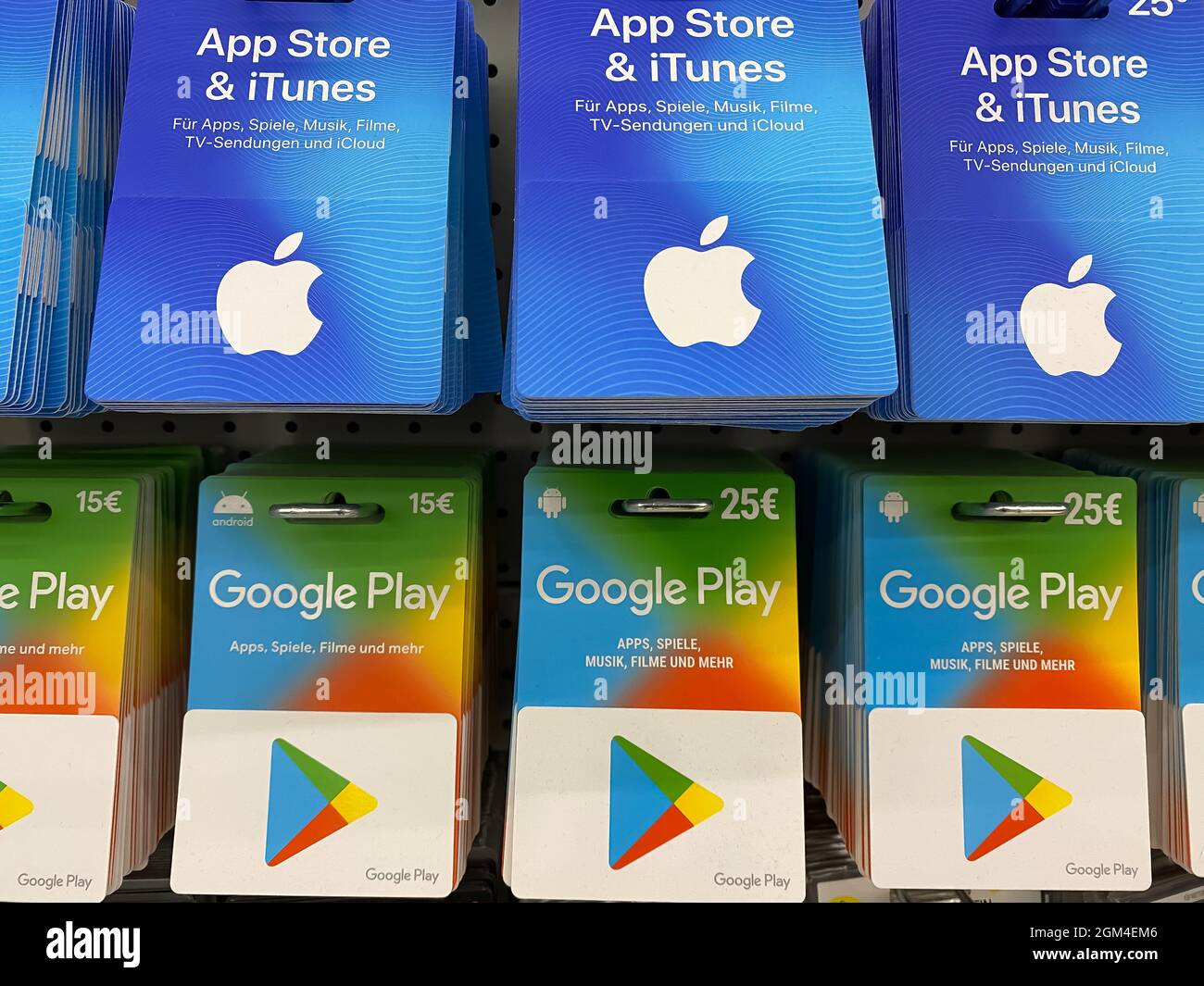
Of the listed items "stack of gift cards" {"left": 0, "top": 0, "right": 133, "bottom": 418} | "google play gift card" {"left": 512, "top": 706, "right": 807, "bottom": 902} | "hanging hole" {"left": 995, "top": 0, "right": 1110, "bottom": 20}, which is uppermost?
"hanging hole" {"left": 995, "top": 0, "right": 1110, "bottom": 20}

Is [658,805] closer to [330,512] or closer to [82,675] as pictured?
[330,512]

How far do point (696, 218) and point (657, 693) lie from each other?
1.40ft

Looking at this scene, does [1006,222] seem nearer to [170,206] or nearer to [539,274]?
[539,274]

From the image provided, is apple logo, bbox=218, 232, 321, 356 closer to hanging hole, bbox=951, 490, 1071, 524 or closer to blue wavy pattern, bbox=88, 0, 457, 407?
blue wavy pattern, bbox=88, 0, 457, 407

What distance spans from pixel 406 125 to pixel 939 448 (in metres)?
0.69

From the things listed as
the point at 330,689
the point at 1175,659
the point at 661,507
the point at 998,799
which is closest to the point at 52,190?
the point at 330,689

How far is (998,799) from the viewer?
2.55 ft

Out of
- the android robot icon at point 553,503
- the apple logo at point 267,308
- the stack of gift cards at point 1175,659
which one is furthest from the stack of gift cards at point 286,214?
the stack of gift cards at point 1175,659

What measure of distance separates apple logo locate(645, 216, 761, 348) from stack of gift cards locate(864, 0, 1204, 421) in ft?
0.56

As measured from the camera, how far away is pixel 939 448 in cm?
99

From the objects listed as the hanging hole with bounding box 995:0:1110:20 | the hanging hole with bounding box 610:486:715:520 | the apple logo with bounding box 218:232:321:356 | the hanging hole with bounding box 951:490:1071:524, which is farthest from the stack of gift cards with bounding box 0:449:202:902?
the hanging hole with bounding box 995:0:1110:20

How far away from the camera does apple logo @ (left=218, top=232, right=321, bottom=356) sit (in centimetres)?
69

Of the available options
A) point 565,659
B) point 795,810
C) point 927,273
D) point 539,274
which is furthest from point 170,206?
point 795,810

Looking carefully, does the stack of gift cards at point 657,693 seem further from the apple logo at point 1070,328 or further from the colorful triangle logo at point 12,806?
the colorful triangle logo at point 12,806
